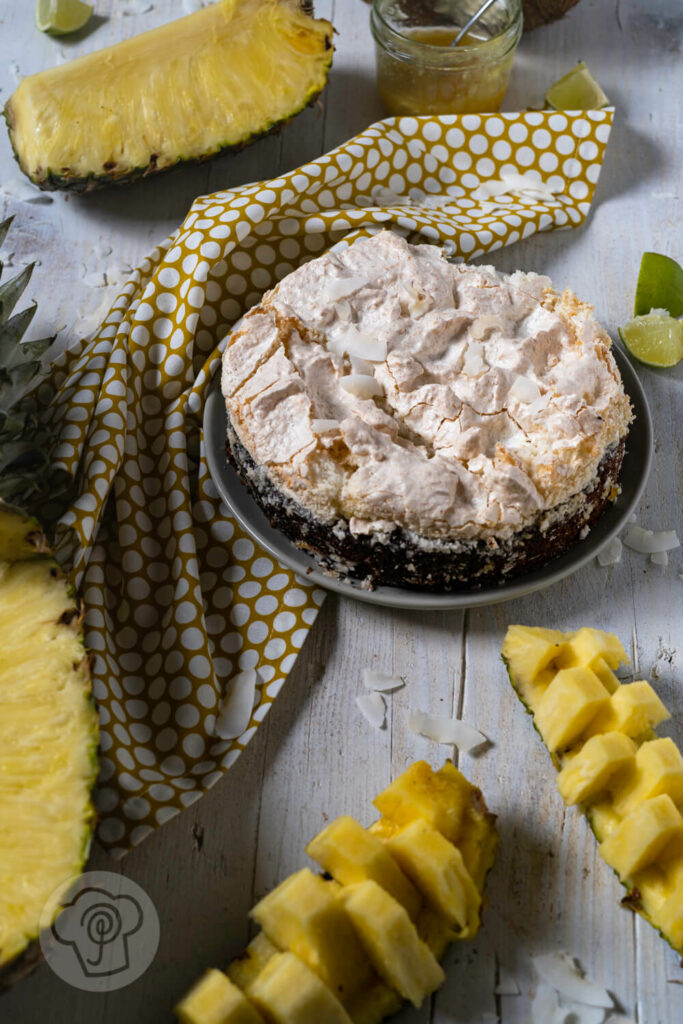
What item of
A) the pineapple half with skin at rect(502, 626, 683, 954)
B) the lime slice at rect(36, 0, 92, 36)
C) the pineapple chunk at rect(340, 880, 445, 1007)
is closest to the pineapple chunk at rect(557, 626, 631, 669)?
the pineapple half with skin at rect(502, 626, 683, 954)

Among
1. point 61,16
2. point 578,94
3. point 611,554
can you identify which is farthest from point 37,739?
point 61,16

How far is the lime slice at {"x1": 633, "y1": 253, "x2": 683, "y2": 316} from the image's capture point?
85.4 inches

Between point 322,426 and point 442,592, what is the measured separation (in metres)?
0.36

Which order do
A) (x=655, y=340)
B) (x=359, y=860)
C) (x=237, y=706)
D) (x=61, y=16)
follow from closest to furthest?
(x=359, y=860)
(x=237, y=706)
(x=655, y=340)
(x=61, y=16)

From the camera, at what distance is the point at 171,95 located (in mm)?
2289

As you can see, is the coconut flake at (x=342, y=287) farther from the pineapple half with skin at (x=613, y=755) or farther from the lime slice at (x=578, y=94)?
the lime slice at (x=578, y=94)

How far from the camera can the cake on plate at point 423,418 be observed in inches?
62.4

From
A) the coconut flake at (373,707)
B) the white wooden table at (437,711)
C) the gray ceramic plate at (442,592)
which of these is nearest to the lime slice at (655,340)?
the white wooden table at (437,711)

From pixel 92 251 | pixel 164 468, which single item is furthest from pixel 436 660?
pixel 92 251

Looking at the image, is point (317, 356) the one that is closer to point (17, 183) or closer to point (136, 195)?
point (136, 195)

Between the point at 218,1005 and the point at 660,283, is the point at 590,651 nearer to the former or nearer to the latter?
the point at 218,1005

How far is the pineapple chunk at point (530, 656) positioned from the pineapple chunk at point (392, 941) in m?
0.45

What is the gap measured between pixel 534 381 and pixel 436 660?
53cm

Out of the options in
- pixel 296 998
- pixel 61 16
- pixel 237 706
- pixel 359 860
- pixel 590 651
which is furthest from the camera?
pixel 61 16
